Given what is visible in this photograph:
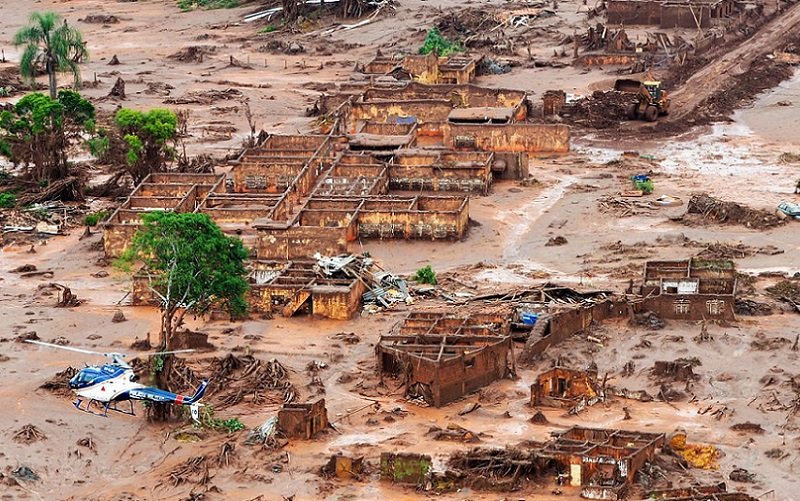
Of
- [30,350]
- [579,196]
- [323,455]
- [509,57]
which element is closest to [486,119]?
[579,196]

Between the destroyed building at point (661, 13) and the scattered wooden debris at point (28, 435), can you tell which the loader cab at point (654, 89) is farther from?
the scattered wooden debris at point (28, 435)

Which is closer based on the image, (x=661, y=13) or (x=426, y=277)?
(x=426, y=277)

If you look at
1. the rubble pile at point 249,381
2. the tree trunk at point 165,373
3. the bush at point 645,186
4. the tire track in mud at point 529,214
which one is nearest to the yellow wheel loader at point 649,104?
the tire track in mud at point 529,214

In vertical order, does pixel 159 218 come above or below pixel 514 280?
above

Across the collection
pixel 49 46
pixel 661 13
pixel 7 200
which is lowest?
pixel 7 200

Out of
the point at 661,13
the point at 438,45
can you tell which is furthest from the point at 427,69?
the point at 661,13

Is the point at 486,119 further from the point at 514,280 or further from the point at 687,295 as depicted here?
the point at 687,295

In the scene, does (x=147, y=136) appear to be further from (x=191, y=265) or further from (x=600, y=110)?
(x=191, y=265)
